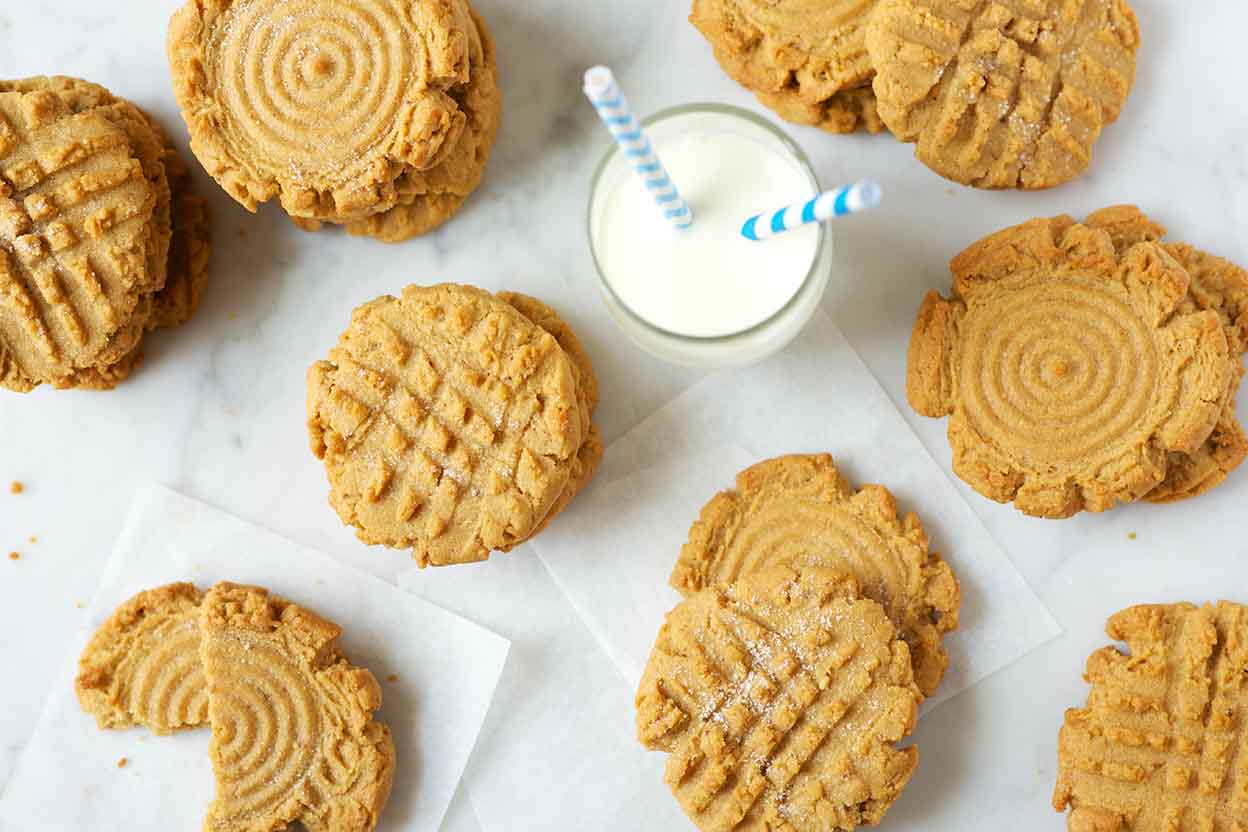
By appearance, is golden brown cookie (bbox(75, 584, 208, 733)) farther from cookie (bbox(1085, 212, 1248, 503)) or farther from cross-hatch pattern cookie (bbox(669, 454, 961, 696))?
cookie (bbox(1085, 212, 1248, 503))

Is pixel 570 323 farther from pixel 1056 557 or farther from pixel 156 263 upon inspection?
pixel 1056 557

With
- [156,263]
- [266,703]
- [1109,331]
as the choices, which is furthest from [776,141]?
[266,703]

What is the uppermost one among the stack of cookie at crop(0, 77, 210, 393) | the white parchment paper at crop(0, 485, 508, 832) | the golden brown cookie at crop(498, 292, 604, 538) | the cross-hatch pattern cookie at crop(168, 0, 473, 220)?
the cross-hatch pattern cookie at crop(168, 0, 473, 220)

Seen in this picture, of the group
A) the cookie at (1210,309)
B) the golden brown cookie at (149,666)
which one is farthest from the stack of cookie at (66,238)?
the cookie at (1210,309)

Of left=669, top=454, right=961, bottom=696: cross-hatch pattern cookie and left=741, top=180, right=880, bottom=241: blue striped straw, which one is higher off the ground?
left=741, top=180, right=880, bottom=241: blue striped straw

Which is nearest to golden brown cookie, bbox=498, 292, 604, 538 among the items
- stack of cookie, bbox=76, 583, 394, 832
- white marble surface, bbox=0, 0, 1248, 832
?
white marble surface, bbox=0, 0, 1248, 832

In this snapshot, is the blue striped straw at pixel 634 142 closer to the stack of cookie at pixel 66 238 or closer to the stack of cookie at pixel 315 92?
the stack of cookie at pixel 315 92

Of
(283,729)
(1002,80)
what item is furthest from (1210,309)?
(283,729)

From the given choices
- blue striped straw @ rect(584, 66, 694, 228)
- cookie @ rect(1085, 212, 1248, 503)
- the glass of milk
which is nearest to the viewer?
blue striped straw @ rect(584, 66, 694, 228)
